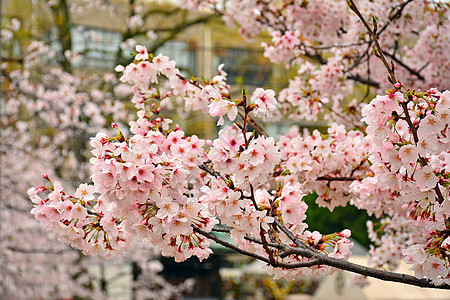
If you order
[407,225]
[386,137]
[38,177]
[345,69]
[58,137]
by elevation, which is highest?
[386,137]

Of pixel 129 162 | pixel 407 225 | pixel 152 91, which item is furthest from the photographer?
pixel 407 225

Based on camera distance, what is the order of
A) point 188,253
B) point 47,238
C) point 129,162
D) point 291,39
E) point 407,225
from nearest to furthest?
point 129,162 < point 188,253 < point 407,225 < point 291,39 < point 47,238

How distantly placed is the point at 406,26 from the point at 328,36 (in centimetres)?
63

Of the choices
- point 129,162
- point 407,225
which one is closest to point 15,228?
point 407,225

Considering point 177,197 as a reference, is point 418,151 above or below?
above

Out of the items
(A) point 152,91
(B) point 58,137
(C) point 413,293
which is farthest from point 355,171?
(B) point 58,137

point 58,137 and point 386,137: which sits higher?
point 386,137

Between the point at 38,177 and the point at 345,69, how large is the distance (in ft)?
18.7

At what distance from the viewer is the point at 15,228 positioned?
7535 mm

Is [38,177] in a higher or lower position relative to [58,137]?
lower

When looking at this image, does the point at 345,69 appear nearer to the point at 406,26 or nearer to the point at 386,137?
the point at 406,26

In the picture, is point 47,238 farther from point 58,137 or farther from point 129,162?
point 129,162

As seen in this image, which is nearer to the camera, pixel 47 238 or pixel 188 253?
pixel 188 253

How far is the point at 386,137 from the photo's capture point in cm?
170
